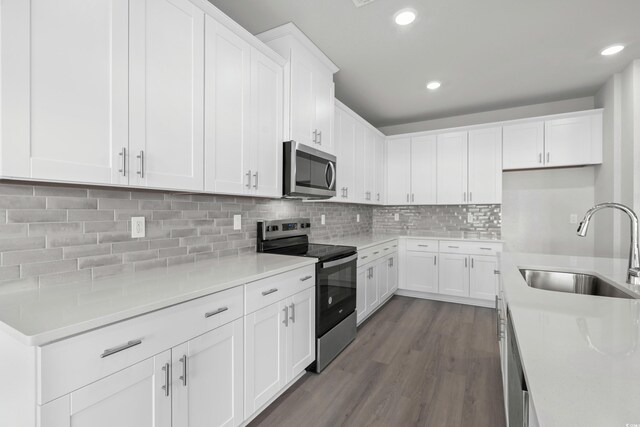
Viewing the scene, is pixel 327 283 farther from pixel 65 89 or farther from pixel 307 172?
pixel 65 89

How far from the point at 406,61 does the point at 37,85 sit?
9.03ft

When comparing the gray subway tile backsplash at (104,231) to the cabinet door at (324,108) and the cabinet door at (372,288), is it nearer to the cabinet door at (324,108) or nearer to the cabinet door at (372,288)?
Answer: the cabinet door at (324,108)

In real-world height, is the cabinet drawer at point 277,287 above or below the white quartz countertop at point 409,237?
below

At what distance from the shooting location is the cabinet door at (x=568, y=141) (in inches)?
140

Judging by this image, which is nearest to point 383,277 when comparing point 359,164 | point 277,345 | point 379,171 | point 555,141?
point 359,164

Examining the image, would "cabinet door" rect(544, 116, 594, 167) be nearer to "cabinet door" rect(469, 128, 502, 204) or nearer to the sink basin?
"cabinet door" rect(469, 128, 502, 204)

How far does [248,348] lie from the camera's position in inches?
63.7

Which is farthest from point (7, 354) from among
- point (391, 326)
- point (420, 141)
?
point (420, 141)

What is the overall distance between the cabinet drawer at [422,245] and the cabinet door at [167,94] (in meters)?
3.31

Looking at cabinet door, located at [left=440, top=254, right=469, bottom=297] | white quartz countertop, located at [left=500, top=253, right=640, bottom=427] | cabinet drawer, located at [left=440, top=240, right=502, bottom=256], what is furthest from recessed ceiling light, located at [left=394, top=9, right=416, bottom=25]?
cabinet door, located at [left=440, top=254, right=469, bottom=297]

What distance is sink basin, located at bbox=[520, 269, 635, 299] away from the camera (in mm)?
1720

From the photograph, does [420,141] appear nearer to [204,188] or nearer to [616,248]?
[616,248]

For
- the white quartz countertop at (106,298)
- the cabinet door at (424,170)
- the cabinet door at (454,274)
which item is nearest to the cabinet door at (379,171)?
the cabinet door at (424,170)

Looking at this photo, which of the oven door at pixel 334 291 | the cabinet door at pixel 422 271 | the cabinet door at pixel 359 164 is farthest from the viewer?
the cabinet door at pixel 422 271
